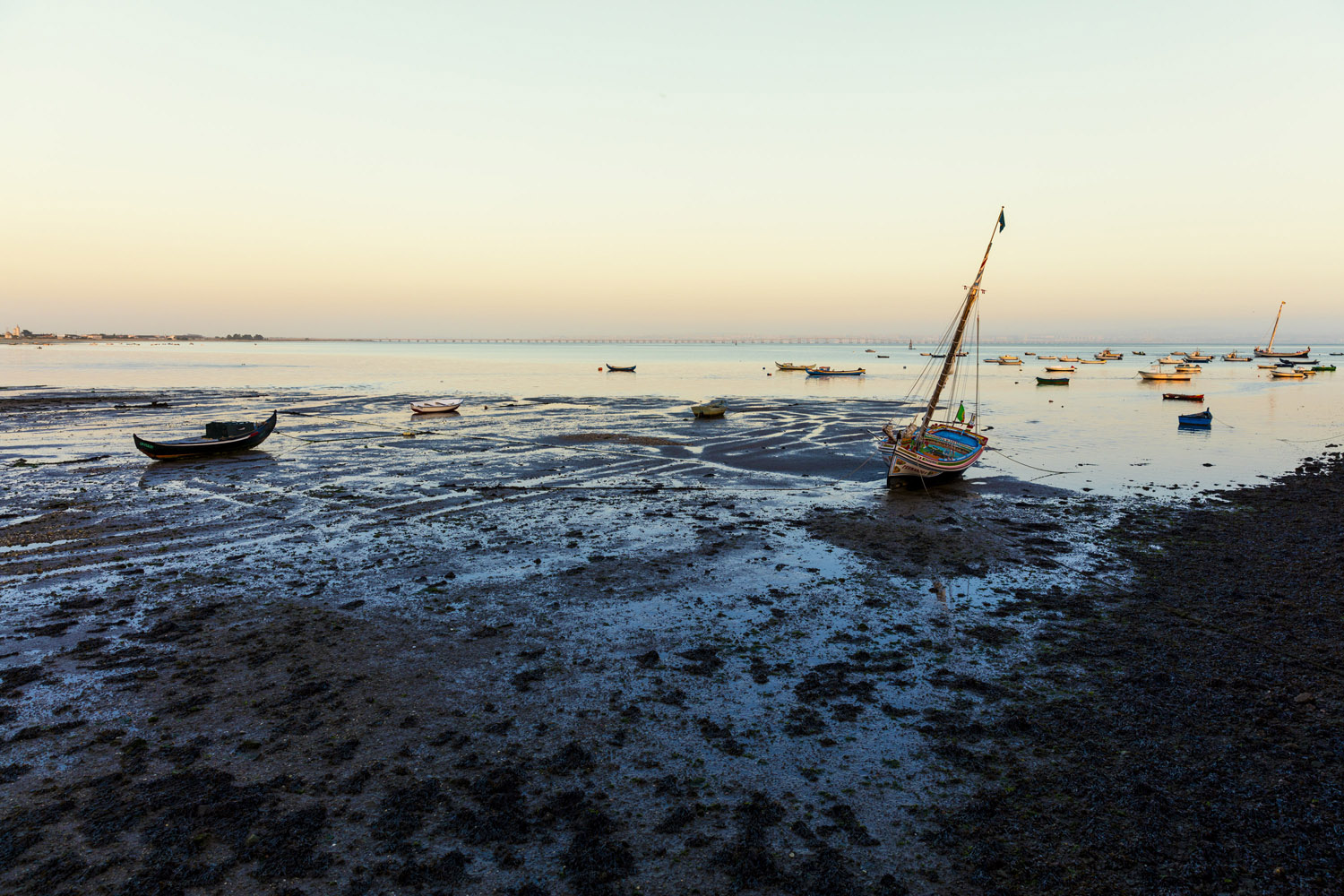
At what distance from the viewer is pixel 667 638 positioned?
12.6 m

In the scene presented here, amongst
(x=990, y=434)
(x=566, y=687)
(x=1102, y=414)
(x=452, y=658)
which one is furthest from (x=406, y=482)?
(x=1102, y=414)

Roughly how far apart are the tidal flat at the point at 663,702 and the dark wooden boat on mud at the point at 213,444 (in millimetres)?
8572

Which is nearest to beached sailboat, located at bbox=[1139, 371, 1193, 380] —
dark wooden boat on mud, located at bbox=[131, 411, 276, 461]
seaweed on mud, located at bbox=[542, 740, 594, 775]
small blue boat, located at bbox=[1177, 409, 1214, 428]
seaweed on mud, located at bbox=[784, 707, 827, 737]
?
Answer: small blue boat, located at bbox=[1177, 409, 1214, 428]

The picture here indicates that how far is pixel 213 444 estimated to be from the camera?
32031 millimetres

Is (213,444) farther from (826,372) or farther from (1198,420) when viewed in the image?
(826,372)

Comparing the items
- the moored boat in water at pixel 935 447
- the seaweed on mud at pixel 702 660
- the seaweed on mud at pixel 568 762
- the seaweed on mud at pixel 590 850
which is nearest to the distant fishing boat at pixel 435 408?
the moored boat in water at pixel 935 447

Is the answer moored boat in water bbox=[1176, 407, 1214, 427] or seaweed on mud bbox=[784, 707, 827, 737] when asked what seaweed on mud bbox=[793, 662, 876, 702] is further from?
moored boat in water bbox=[1176, 407, 1214, 427]

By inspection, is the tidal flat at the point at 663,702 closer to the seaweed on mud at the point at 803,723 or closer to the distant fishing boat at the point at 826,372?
the seaweed on mud at the point at 803,723

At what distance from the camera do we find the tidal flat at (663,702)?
6941 millimetres

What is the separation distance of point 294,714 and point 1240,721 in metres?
13.0

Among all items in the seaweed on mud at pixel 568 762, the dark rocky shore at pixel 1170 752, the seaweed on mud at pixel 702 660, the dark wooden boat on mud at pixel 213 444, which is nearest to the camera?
the dark rocky shore at pixel 1170 752

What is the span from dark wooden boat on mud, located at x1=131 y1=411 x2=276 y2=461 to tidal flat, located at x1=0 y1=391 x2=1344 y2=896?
857cm

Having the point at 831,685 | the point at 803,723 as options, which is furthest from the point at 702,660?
the point at 803,723

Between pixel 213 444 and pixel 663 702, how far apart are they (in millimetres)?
30700
